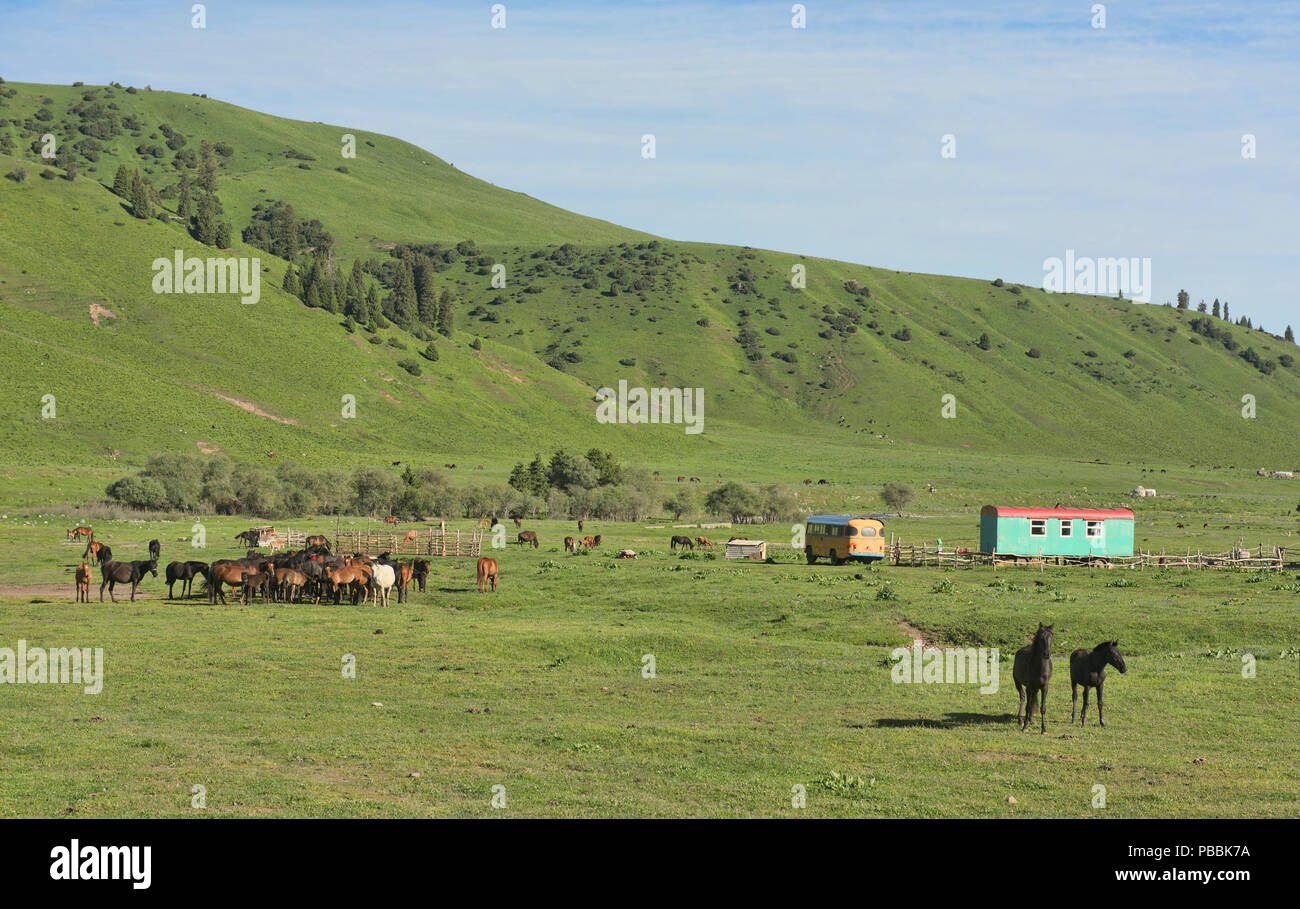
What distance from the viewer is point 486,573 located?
43406mm

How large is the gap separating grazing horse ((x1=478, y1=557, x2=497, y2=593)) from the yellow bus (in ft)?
67.8

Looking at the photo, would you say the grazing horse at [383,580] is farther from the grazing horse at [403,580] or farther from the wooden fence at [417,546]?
the wooden fence at [417,546]

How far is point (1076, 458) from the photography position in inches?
7544

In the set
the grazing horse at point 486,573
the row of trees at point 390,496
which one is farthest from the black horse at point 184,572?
the row of trees at point 390,496

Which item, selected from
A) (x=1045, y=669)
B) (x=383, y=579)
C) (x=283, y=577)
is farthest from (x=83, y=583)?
(x=1045, y=669)

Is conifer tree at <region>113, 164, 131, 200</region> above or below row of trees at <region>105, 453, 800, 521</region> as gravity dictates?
above

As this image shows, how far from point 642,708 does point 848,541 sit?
118ft

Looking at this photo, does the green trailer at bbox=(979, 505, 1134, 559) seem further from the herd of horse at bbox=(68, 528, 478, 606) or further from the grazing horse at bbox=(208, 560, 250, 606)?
the grazing horse at bbox=(208, 560, 250, 606)

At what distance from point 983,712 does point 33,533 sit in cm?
5493

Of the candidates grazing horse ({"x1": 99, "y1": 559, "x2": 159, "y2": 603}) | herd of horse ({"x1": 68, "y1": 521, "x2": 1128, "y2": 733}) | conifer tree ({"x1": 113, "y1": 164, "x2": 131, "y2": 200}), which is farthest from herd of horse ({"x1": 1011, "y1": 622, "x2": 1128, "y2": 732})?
conifer tree ({"x1": 113, "y1": 164, "x2": 131, "y2": 200})

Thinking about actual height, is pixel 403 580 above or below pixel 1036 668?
below

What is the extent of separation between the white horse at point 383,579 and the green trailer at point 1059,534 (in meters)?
30.4

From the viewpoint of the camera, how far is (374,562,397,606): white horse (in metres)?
40.3

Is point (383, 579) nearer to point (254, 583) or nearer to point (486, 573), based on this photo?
point (486, 573)
